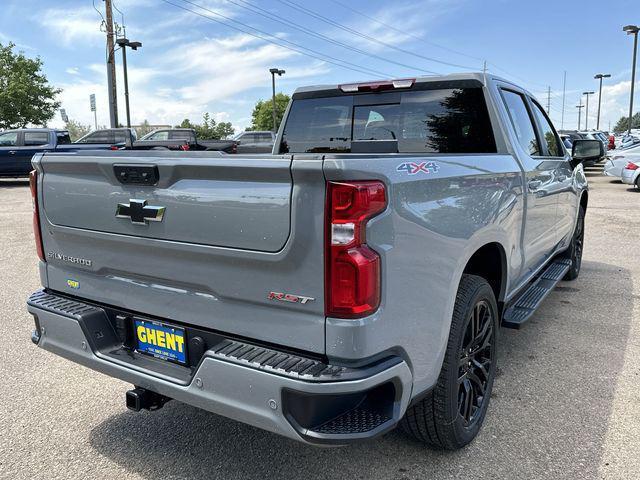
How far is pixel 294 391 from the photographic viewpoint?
1.91 metres

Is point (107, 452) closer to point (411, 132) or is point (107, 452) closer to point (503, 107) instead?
point (411, 132)

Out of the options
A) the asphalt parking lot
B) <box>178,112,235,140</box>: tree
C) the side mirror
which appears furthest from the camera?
<box>178,112,235,140</box>: tree

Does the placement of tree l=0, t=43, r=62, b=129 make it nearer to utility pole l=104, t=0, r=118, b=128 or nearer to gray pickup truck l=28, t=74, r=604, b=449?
utility pole l=104, t=0, r=118, b=128

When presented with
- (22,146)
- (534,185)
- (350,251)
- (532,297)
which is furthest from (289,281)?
(22,146)

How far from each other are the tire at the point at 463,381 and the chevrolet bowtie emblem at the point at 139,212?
1.44 meters

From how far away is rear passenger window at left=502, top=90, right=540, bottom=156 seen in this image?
3754mm

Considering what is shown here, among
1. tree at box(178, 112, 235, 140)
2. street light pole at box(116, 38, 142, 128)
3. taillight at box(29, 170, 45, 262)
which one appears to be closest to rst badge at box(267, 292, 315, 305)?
taillight at box(29, 170, 45, 262)

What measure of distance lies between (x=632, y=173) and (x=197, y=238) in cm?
1717

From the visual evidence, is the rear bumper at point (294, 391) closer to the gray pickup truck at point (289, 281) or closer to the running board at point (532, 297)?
the gray pickup truck at point (289, 281)

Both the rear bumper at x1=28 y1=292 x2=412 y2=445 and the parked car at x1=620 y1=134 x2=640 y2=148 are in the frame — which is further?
the parked car at x1=620 y1=134 x2=640 y2=148

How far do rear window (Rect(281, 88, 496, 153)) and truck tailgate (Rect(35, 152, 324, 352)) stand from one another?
1344 mm

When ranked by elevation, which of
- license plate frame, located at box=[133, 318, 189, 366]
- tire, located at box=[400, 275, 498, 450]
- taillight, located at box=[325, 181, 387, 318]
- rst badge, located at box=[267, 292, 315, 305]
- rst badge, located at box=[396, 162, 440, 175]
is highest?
rst badge, located at box=[396, 162, 440, 175]

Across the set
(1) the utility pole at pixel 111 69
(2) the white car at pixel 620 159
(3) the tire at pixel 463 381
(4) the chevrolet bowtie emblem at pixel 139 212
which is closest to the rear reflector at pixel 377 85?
(3) the tire at pixel 463 381

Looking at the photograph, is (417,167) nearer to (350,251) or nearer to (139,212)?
→ (350,251)
